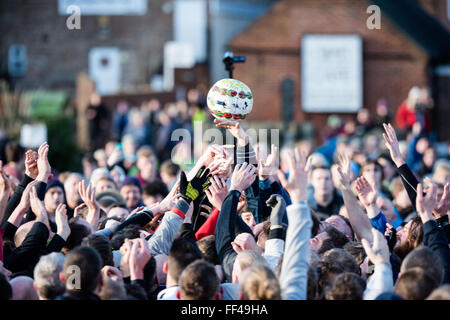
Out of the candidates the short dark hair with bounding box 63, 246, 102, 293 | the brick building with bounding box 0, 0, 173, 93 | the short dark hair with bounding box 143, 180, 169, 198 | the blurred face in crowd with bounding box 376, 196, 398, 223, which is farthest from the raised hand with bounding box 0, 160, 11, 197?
the brick building with bounding box 0, 0, 173, 93

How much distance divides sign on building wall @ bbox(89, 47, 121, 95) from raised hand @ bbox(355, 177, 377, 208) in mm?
23595

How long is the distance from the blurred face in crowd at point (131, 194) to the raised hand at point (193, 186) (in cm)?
281

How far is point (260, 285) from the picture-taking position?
4.14 metres

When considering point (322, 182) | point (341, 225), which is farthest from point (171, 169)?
point (341, 225)

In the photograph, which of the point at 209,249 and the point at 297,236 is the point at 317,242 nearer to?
the point at 209,249

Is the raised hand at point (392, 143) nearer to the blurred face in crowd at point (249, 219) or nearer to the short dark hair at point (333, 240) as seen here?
the short dark hair at point (333, 240)

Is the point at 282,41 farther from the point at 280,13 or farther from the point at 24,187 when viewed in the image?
the point at 24,187

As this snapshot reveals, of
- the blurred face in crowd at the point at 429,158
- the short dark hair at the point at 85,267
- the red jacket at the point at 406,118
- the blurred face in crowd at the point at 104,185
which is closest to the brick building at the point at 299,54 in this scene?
the red jacket at the point at 406,118

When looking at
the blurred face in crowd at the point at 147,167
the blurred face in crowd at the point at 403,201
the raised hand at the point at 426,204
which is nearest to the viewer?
the raised hand at the point at 426,204

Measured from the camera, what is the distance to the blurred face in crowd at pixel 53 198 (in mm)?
7520

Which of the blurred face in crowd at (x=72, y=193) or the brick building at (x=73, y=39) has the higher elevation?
the brick building at (x=73, y=39)

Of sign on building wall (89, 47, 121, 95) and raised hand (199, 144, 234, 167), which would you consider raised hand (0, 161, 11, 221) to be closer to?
raised hand (199, 144, 234, 167)
